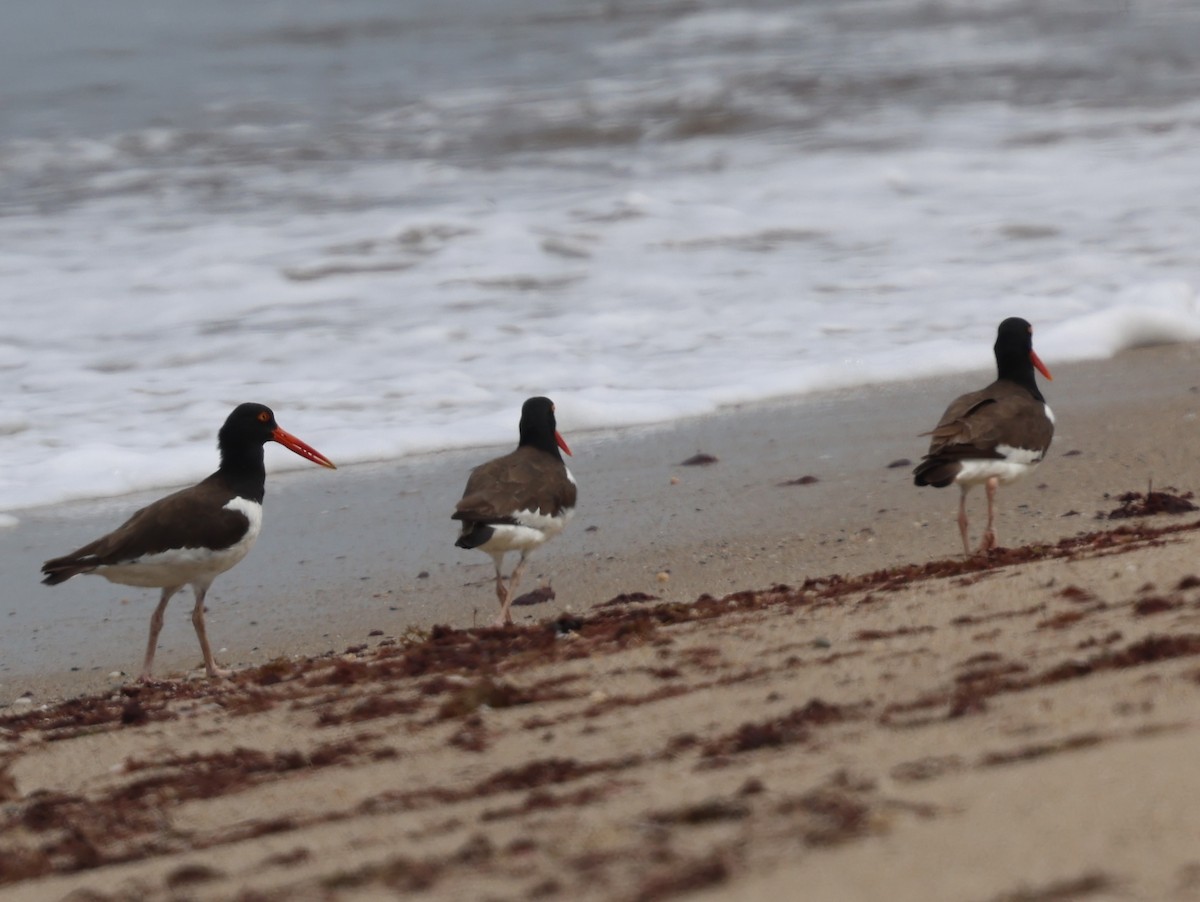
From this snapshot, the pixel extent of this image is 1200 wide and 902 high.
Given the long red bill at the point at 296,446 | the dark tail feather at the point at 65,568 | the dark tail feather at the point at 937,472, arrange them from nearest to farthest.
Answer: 1. the dark tail feather at the point at 65,568
2. the dark tail feather at the point at 937,472
3. the long red bill at the point at 296,446

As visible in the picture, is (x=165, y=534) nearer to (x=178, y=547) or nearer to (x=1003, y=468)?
(x=178, y=547)

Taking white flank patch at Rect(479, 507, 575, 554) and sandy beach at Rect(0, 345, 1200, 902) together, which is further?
white flank patch at Rect(479, 507, 575, 554)

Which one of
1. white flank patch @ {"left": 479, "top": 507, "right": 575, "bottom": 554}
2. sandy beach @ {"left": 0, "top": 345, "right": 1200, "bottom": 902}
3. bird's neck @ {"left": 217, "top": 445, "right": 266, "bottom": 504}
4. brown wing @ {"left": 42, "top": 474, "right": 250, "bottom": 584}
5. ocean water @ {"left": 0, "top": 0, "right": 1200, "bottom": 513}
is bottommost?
sandy beach @ {"left": 0, "top": 345, "right": 1200, "bottom": 902}

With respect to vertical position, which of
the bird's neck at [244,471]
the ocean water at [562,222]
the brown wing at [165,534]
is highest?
the ocean water at [562,222]

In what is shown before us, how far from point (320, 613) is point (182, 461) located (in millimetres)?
2477

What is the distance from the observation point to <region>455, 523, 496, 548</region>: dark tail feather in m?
5.80

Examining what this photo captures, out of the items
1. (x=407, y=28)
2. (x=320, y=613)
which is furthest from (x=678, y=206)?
(x=407, y=28)

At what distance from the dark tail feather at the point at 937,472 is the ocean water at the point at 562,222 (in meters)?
2.50

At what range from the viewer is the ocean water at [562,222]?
9.11 meters

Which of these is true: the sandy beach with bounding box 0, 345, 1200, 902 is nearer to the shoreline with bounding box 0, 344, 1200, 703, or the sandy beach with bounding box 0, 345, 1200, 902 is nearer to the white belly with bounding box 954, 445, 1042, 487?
the shoreline with bounding box 0, 344, 1200, 703

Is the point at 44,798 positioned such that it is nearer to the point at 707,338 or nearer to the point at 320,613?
the point at 320,613

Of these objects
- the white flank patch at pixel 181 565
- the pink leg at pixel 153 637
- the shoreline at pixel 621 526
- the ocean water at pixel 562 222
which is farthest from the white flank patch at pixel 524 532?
the ocean water at pixel 562 222

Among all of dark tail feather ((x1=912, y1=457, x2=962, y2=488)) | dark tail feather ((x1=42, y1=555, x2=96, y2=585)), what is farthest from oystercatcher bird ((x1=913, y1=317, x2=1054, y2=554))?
dark tail feather ((x1=42, y1=555, x2=96, y2=585))

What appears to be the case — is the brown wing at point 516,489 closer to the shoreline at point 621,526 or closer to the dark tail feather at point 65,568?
the shoreline at point 621,526
